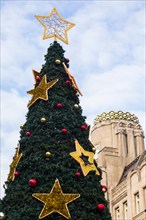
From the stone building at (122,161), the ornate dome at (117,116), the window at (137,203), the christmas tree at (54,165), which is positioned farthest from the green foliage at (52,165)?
the ornate dome at (117,116)

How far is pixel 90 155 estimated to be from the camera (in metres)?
15.7

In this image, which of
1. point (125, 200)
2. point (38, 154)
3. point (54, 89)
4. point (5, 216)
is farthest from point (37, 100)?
point (125, 200)

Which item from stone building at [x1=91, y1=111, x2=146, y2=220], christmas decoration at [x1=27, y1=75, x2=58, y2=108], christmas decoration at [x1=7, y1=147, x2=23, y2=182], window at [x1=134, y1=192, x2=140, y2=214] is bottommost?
christmas decoration at [x1=7, y1=147, x2=23, y2=182]

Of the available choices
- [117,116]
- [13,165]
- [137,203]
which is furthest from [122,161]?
A: [13,165]

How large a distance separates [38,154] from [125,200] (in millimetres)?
24780

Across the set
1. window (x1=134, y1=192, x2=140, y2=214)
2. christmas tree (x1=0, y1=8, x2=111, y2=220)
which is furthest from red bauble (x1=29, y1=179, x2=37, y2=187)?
window (x1=134, y1=192, x2=140, y2=214)

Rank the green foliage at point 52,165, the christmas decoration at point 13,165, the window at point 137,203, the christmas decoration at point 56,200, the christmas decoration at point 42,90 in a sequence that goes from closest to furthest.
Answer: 1. the christmas decoration at point 56,200
2. the green foliage at point 52,165
3. the christmas decoration at point 13,165
4. the christmas decoration at point 42,90
5. the window at point 137,203

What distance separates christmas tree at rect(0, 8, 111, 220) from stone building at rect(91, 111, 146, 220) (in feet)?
66.3

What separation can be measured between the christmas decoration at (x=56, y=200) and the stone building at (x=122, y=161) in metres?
21.8

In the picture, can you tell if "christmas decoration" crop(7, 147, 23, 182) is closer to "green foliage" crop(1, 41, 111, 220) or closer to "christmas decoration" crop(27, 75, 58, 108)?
"green foliage" crop(1, 41, 111, 220)

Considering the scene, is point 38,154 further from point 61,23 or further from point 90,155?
point 61,23

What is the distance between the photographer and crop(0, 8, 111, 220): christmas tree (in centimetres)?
1405

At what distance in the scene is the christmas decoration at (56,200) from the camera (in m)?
13.8

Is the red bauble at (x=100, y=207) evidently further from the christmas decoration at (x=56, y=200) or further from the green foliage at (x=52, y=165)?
the christmas decoration at (x=56, y=200)
